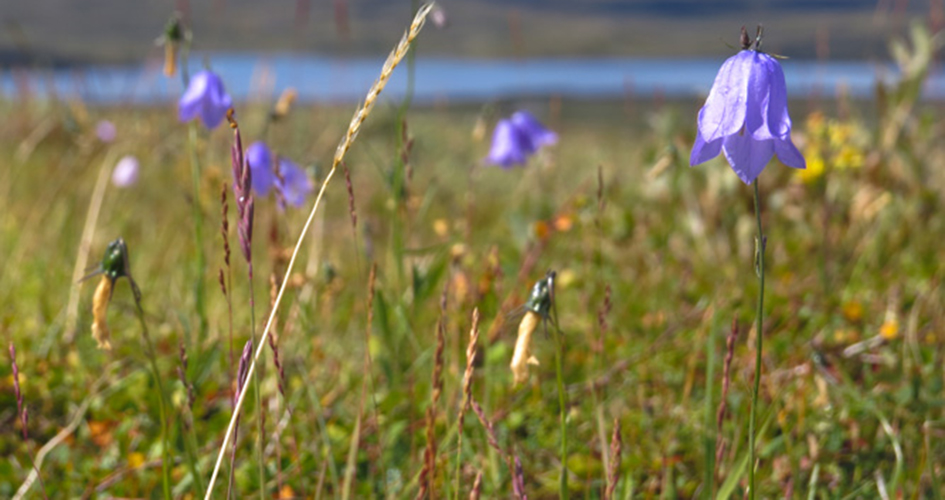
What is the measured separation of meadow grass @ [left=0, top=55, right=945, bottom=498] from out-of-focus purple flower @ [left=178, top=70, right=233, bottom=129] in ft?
0.83

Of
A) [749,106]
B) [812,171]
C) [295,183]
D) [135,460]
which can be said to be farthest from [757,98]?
[812,171]

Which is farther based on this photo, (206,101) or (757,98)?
(206,101)

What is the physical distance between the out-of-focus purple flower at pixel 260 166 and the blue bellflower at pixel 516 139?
0.71m

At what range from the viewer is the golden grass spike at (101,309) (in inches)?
46.0

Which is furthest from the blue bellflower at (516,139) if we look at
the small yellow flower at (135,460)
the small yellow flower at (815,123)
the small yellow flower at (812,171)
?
the small yellow flower at (135,460)

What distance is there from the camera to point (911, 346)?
2.05 m

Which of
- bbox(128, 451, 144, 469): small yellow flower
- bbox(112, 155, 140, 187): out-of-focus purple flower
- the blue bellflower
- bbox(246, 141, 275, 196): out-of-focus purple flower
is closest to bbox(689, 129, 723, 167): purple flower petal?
bbox(128, 451, 144, 469): small yellow flower

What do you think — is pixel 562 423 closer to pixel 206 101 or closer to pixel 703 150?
pixel 703 150

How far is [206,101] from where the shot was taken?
1.87 meters

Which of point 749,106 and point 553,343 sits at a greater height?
point 749,106

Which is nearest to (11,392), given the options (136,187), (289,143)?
(136,187)

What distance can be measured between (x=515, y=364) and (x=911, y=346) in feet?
4.37

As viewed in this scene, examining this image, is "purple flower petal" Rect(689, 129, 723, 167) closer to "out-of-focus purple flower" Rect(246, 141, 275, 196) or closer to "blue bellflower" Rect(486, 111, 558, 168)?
"out-of-focus purple flower" Rect(246, 141, 275, 196)

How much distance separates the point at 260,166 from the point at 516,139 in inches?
32.4
